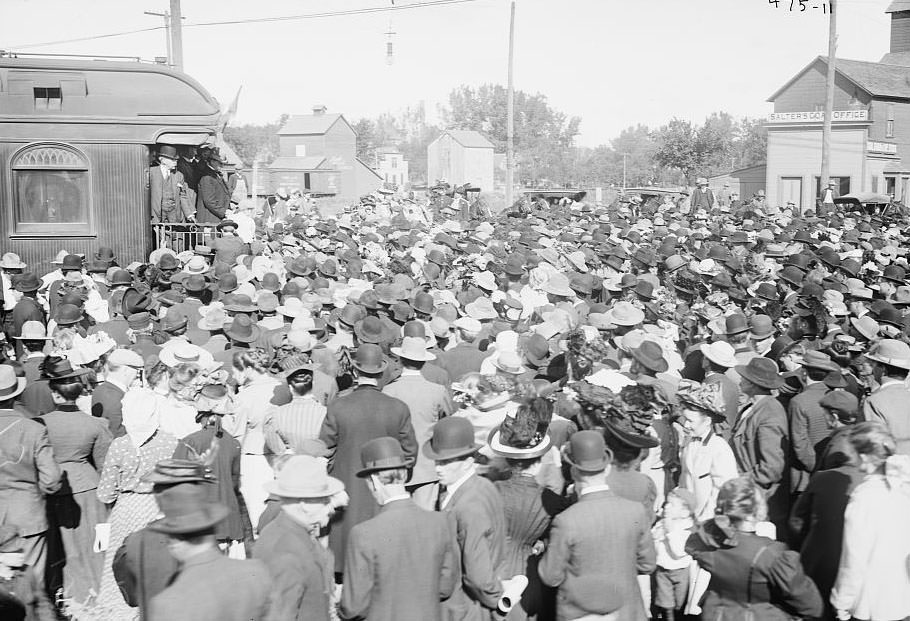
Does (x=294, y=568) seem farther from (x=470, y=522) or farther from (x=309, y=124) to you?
(x=309, y=124)

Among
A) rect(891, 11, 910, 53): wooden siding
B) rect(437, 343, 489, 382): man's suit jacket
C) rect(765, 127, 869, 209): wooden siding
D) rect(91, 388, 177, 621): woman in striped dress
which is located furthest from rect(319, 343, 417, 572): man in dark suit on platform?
rect(891, 11, 910, 53): wooden siding

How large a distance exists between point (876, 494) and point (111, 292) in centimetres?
911

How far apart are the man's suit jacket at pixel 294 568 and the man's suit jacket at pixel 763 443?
125 inches

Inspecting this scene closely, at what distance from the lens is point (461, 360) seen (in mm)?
7898

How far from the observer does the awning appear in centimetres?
1442

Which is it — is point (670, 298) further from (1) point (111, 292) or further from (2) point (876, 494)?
(1) point (111, 292)

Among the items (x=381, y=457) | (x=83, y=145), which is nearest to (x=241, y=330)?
Result: (x=381, y=457)

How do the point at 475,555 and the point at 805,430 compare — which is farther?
the point at 805,430

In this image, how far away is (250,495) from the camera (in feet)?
21.5

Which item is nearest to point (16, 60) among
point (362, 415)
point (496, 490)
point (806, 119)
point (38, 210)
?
point (38, 210)

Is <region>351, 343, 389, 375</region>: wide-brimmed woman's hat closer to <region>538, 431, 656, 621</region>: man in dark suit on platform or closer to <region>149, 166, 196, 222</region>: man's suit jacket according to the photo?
<region>538, 431, 656, 621</region>: man in dark suit on platform

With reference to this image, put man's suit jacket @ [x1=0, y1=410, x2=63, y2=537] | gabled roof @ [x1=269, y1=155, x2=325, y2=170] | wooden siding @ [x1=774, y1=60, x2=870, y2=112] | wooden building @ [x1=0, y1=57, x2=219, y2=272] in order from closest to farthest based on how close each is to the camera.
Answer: man's suit jacket @ [x1=0, y1=410, x2=63, y2=537] → wooden building @ [x1=0, y1=57, x2=219, y2=272] → wooden siding @ [x1=774, y1=60, x2=870, y2=112] → gabled roof @ [x1=269, y1=155, x2=325, y2=170]

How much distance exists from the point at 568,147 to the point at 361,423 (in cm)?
10480

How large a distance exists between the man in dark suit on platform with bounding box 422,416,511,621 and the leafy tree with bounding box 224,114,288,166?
80.3 metres
